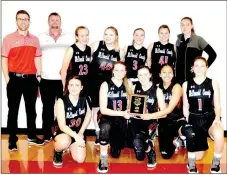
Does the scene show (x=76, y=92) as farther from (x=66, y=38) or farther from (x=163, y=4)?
(x=163, y=4)

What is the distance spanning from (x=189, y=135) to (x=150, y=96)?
62 cm

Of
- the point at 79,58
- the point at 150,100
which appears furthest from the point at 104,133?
the point at 79,58

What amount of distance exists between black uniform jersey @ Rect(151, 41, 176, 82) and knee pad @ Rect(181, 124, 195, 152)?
800 millimetres

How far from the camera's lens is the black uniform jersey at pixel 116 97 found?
4062mm

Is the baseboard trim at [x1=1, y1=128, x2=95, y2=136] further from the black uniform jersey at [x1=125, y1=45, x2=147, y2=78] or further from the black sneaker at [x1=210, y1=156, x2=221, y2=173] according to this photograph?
the black sneaker at [x1=210, y1=156, x2=221, y2=173]

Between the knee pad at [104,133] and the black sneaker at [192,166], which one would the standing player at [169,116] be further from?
the knee pad at [104,133]

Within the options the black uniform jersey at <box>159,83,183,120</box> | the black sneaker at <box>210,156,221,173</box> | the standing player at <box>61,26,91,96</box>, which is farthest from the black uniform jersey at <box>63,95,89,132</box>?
the black sneaker at <box>210,156,221,173</box>

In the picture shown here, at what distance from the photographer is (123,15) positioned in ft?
16.8

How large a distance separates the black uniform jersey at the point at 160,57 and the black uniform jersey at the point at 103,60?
499 mm

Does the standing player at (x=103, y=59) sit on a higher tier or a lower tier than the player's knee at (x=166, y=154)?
higher

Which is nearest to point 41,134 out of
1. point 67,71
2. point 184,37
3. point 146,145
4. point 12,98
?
point 12,98

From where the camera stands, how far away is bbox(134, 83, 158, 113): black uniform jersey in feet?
13.5

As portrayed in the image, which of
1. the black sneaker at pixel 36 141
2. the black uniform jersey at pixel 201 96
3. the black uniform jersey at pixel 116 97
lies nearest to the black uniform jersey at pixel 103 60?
the black uniform jersey at pixel 116 97

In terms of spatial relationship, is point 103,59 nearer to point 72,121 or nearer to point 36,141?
point 72,121
